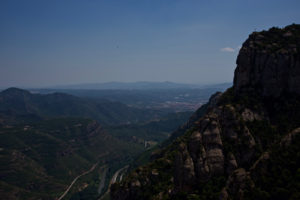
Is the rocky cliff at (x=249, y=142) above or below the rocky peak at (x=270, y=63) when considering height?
below

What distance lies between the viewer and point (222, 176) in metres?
47.0

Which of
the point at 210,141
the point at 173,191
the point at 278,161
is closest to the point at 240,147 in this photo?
the point at 210,141

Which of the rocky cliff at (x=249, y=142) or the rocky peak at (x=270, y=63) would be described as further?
the rocky peak at (x=270, y=63)

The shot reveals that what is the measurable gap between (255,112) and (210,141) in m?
14.8

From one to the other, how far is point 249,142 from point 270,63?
Result: 2235 centimetres

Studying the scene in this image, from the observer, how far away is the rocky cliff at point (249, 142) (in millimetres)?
39156

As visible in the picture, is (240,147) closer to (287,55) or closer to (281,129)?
A: (281,129)

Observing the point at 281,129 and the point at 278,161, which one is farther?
the point at 281,129

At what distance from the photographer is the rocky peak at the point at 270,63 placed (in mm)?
57219

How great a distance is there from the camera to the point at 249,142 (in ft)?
161

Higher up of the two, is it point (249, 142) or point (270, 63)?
point (270, 63)

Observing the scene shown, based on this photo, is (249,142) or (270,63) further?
(270,63)

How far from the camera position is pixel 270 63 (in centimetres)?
5934

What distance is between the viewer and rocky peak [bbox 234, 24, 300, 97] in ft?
188
